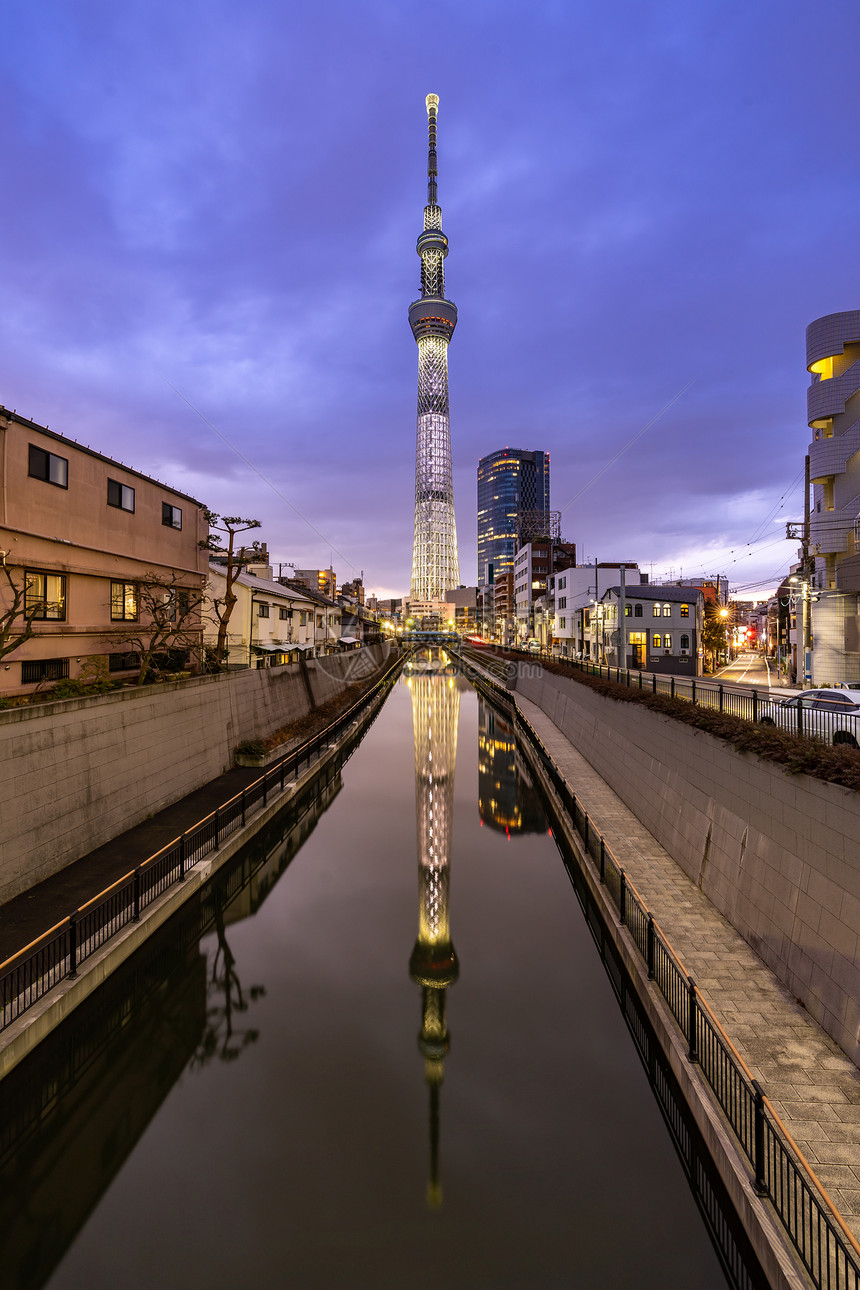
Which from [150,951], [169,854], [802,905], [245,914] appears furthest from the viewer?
[245,914]

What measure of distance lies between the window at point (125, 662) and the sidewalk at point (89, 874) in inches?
263

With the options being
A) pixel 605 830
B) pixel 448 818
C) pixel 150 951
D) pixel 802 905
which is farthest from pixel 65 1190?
pixel 448 818

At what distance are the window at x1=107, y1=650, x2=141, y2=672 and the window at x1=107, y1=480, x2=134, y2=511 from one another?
19.8 ft

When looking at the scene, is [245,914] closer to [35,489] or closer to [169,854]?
[169,854]

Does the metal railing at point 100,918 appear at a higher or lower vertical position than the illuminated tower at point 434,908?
higher

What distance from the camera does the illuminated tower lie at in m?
9.59

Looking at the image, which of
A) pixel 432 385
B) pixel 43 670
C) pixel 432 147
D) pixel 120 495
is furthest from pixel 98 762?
pixel 432 147

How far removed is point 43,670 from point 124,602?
4947mm

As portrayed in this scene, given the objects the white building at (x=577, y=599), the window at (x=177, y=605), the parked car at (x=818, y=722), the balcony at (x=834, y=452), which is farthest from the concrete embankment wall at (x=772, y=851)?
the white building at (x=577, y=599)

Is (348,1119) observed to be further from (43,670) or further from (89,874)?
(43,670)

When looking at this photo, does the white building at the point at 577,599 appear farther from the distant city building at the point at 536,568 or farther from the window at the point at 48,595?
the window at the point at 48,595

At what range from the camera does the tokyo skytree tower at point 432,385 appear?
173125mm

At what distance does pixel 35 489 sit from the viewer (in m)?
17.8

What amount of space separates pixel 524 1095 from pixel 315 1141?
3.43 metres
